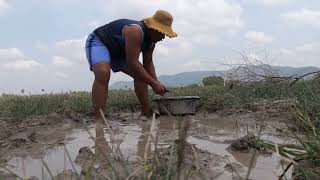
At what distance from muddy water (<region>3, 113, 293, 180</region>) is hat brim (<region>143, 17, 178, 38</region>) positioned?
94 cm

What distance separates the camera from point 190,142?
4.05 m

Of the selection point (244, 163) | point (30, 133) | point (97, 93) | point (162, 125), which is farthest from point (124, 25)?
point (244, 163)

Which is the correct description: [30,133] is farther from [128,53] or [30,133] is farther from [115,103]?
[115,103]

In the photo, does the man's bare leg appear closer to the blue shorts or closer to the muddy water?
the blue shorts

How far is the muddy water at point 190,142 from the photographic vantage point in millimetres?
2988

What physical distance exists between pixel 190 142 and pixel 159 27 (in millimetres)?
1673

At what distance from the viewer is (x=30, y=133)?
4543 millimetres

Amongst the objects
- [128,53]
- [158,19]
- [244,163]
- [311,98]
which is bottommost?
[244,163]

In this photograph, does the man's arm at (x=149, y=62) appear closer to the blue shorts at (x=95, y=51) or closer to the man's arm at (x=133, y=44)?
the blue shorts at (x=95, y=51)

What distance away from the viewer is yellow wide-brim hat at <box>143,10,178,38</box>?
5262mm

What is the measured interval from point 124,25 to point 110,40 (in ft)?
0.75

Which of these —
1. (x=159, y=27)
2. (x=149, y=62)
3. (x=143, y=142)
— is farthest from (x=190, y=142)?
(x=149, y=62)

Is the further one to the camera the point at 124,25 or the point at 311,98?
the point at 124,25

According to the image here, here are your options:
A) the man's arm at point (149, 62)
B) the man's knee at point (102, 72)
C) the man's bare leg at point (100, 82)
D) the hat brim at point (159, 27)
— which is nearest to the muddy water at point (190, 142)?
the man's bare leg at point (100, 82)
